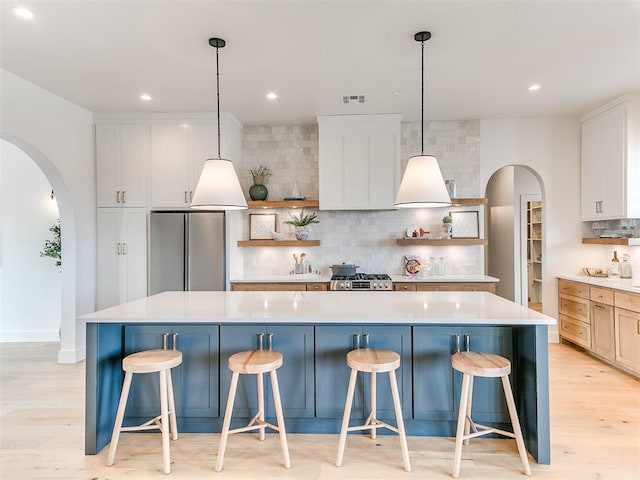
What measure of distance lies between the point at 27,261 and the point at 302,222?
3.63 meters

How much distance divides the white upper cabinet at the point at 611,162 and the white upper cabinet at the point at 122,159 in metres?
5.26

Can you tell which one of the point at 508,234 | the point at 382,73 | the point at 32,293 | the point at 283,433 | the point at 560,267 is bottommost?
the point at 283,433

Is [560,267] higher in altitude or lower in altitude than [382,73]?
lower

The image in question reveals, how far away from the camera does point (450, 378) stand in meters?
2.56

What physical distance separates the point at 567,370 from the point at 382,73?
3.43 m

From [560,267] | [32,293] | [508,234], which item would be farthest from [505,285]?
[32,293]

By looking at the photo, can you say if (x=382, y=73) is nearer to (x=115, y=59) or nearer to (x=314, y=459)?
(x=115, y=59)

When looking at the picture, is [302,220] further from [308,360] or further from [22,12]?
[22,12]

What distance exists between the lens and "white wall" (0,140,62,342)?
16.6 ft

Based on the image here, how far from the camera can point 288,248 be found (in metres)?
5.21

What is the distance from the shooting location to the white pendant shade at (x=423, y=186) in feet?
8.86

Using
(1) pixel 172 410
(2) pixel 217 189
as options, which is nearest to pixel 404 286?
(2) pixel 217 189

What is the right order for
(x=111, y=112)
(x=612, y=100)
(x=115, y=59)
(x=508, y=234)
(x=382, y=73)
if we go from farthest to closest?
(x=508, y=234), (x=111, y=112), (x=612, y=100), (x=382, y=73), (x=115, y=59)

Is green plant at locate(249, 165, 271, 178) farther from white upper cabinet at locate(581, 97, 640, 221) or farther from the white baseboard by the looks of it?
white upper cabinet at locate(581, 97, 640, 221)
